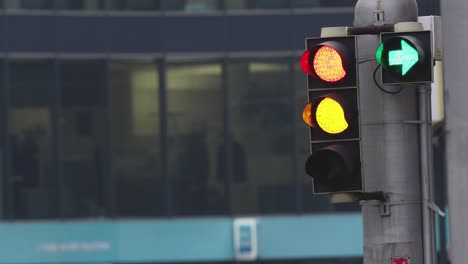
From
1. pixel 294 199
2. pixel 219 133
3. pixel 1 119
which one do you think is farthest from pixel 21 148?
pixel 294 199

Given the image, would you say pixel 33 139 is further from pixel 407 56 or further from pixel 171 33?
pixel 407 56

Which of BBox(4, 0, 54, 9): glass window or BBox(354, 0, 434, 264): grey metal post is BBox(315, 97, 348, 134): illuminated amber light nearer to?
BBox(354, 0, 434, 264): grey metal post

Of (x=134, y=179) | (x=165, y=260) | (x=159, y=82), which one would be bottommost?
(x=165, y=260)

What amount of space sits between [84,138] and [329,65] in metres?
21.0

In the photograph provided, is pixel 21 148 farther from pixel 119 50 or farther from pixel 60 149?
pixel 119 50

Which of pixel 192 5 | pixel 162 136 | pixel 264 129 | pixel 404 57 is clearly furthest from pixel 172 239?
pixel 404 57

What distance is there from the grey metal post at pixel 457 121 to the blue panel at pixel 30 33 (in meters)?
20.9

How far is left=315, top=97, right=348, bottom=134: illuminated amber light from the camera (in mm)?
7590

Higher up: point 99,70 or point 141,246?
point 99,70

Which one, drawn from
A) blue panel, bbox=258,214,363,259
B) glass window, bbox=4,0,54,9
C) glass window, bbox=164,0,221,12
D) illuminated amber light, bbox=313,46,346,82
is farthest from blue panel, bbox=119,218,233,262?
illuminated amber light, bbox=313,46,346,82

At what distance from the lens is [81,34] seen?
27938mm

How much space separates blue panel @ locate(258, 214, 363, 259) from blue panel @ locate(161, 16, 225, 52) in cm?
411

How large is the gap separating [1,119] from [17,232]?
246 cm

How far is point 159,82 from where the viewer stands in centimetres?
2859
